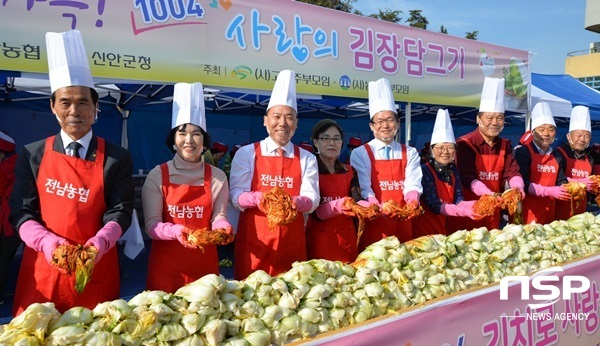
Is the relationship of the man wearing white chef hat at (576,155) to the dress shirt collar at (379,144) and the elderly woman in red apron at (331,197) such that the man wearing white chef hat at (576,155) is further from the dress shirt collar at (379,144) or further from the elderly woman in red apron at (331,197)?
the elderly woman in red apron at (331,197)

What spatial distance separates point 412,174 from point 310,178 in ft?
2.96

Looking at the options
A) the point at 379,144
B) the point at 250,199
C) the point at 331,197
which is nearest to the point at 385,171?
the point at 379,144

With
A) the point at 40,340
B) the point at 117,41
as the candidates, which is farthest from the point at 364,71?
the point at 40,340

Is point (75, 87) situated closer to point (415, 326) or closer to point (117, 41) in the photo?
point (415, 326)

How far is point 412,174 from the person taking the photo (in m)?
3.41

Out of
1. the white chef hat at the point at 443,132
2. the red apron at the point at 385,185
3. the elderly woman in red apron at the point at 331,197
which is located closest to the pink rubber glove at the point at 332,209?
the elderly woman in red apron at the point at 331,197

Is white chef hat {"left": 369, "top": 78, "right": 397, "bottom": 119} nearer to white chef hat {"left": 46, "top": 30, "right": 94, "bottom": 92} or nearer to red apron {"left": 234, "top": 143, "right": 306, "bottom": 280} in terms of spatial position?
red apron {"left": 234, "top": 143, "right": 306, "bottom": 280}

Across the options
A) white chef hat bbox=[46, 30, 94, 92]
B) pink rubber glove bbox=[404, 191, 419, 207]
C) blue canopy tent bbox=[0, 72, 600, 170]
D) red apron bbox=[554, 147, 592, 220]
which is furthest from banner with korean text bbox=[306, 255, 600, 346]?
blue canopy tent bbox=[0, 72, 600, 170]

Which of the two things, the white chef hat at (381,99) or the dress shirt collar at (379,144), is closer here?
the dress shirt collar at (379,144)

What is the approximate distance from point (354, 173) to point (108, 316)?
2096 mm

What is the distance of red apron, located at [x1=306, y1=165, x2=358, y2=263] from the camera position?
317 cm

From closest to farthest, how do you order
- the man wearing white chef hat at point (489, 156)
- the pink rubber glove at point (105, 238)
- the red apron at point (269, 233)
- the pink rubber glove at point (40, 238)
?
the pink rubber glove at point (40, 238)
the pink rubber glove at point (105, 238)
the red apron at point (269, 233)
the man wearing white chef hat at point (489, 156)

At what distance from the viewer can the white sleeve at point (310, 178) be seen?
288 centimetres

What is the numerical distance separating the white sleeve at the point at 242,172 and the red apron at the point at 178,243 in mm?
313
